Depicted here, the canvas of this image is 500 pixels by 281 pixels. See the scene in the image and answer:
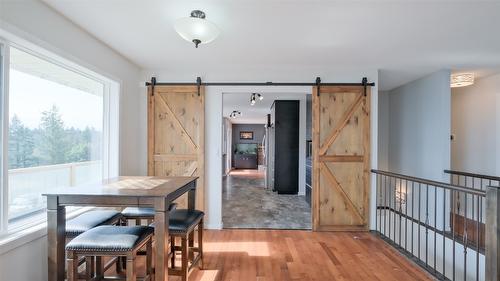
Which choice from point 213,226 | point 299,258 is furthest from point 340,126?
point 213,226

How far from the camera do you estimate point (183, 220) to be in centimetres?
234

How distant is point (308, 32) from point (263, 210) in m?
3.43

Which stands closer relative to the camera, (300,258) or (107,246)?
(107,246)

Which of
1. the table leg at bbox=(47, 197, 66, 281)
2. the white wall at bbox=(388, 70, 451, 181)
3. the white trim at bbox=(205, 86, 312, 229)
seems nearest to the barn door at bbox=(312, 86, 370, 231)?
the white trim at bbox=(205, 86, 312, 229)

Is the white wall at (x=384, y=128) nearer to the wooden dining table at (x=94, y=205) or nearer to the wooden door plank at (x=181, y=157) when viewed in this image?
the wooden door plank at (x=181, y=157)

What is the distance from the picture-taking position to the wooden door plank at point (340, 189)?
3.97 metres

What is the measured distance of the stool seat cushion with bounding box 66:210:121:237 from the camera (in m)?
2.11

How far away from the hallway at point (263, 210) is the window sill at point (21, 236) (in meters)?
2.43

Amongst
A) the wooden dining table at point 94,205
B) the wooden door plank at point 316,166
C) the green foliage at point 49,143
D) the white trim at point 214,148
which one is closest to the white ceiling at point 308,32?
the white trim at point 214,148

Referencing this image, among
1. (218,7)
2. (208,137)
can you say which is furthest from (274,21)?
(208,137)

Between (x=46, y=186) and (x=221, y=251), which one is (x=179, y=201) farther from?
(x=46, y=186)

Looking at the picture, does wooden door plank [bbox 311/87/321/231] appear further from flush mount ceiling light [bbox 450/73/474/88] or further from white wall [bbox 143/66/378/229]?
flush mount ceiling light [bbox 450/73/474/88]

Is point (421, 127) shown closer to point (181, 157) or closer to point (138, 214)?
point (181, 157)

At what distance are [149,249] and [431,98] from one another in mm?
4529
